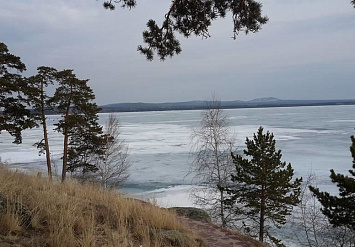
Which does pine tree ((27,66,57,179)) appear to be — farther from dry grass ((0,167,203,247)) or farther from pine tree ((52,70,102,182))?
dry grass ((0,167,203,247))

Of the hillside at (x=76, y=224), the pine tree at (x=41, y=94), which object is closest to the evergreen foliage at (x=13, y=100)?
the pine tree at (x=41, y=94)

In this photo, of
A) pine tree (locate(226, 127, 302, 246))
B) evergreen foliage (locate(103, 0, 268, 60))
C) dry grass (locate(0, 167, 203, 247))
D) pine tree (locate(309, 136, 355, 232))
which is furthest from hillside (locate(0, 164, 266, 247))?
pine tree (locate(226, 127, 302, 246))

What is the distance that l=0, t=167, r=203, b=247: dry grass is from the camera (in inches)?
143

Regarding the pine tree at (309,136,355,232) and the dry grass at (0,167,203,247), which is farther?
the pine tree at (309,136,355,232)

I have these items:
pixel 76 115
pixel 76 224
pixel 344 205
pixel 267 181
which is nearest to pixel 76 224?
pixel 76 224

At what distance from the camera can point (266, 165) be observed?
45.3 feet

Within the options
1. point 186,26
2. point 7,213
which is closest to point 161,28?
point 186,26

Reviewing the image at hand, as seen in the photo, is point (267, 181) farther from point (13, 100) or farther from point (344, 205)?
point (13, 100)

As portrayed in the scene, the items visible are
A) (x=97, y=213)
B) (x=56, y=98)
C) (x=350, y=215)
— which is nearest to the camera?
(x=97, y=213)

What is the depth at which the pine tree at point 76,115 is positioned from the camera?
18.4 meters

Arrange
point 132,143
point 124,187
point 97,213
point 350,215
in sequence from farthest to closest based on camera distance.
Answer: point 132,143
point 124,187
point 350,215
point 97,213

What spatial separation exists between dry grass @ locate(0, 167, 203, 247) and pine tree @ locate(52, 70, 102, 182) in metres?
13.1

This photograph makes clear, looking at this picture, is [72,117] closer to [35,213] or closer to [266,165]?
[266,165]

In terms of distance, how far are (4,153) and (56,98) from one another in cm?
2123
